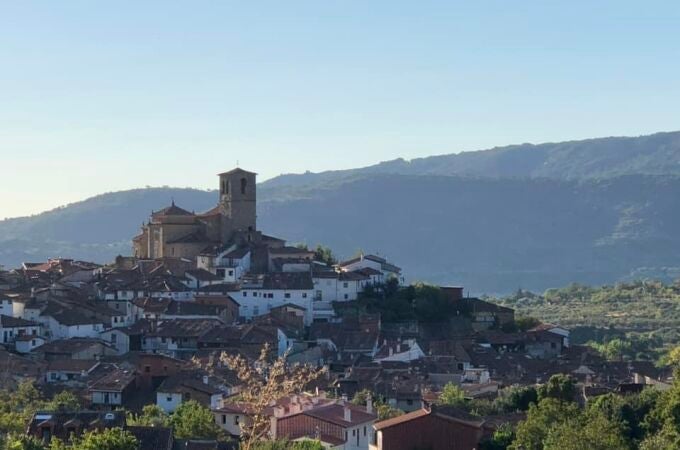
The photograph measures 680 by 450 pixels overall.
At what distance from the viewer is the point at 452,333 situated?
7600 centimetres

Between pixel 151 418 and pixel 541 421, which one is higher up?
pixel 541 421

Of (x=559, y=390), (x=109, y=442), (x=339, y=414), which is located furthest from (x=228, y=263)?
(x=109, y=442)

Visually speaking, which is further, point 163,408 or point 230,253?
point 230,253

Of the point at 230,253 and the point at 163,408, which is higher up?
the point at 230,253

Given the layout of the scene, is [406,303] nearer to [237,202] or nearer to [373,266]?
[373,266]

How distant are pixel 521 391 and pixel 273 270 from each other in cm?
Answer: 3031

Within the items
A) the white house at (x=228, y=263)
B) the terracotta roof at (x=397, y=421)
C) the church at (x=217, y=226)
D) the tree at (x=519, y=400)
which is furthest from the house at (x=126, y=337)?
the terracotta roof at (x=397, y=421)

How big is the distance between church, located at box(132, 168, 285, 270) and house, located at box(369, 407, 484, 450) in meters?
41.2

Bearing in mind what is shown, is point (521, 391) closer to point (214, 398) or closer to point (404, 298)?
point (214, 398)

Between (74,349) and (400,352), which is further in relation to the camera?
(400,352)

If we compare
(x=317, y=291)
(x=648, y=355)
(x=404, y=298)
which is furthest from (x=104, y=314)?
(x=648, y=355)

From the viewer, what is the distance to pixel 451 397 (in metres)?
53.3

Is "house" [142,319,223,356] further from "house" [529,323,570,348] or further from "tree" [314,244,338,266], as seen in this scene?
"house" [529,323,570,348]

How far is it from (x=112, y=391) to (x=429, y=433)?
17771mm
